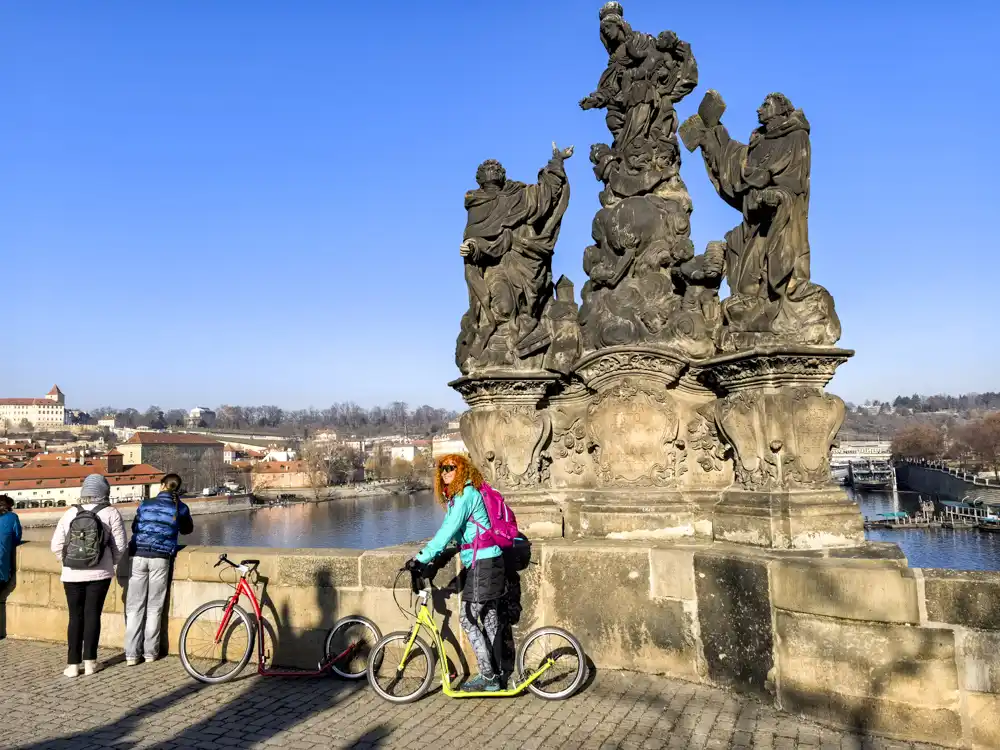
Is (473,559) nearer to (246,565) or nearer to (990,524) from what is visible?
(246,565)

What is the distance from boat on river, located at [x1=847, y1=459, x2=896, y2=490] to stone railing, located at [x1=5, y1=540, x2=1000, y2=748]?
86.0m

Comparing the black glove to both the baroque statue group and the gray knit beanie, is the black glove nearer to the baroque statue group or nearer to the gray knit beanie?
the baroque statue group

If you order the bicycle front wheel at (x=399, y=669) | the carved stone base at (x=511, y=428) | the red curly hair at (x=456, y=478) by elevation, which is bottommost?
the bicycle front wheel at (x=399, y=669)

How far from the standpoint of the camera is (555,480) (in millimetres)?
6773

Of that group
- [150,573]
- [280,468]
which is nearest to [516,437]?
[150,573]

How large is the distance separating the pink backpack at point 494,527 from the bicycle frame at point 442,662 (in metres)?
0.55

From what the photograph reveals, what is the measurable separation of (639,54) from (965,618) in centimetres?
516

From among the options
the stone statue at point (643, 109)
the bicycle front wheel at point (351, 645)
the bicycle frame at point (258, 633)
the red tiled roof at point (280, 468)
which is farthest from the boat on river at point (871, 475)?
the bicycle frame at point (258, 633)

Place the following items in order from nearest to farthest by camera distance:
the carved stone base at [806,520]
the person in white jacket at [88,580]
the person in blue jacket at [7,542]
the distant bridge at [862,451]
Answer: the carved stone base at [806,520]
the person in white jacket at [88,580]
the person in blue jacket at [7,542]
the distant bridge at [862,451]

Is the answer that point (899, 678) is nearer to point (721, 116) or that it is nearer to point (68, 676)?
point (721, 116)

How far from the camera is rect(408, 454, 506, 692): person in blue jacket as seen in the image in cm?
496

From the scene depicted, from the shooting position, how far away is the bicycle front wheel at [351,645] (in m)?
5.60

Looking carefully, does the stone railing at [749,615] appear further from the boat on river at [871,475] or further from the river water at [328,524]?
the boat on river at [871,475]

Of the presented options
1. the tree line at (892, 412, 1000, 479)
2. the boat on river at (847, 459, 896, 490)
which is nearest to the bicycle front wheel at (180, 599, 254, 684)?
the boat on river at (847, 459, 896, 490)
